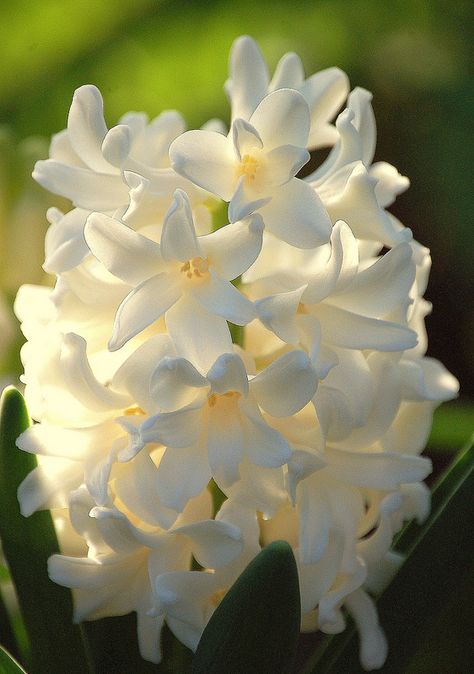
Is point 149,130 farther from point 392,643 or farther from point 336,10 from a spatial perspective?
point 336,10

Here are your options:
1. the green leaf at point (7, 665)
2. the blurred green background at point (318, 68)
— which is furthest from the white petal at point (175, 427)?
the blurred green background at point (318, 68)

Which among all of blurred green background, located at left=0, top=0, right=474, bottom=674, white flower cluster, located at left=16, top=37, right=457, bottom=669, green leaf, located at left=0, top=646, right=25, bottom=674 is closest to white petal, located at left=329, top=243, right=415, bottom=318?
white flower cluster, located at left=16, top=37, right=457, bottom=669

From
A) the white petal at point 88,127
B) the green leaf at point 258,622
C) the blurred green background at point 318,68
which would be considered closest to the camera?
the green leaf at point 258,622

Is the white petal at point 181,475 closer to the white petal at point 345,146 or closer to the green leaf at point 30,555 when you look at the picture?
the green leaf at point 30,555

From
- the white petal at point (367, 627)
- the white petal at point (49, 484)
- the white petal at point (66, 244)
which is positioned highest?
the white petal at point (66, 244)

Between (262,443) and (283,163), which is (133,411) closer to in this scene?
(262,443)

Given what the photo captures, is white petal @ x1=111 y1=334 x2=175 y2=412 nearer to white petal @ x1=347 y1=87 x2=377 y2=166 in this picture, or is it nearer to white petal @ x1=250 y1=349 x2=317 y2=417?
white petal @ x1=250 y1=349 x2=317 y2=417
